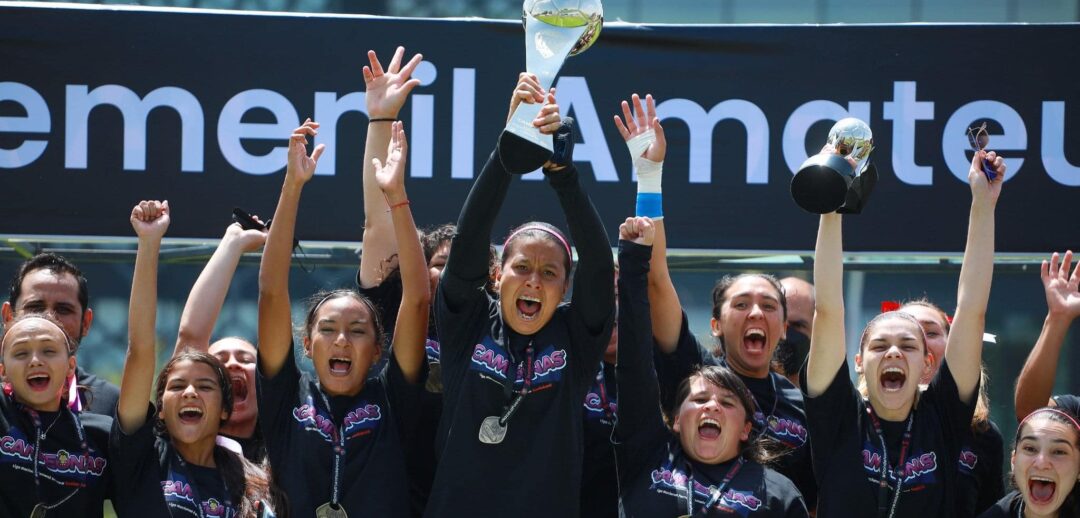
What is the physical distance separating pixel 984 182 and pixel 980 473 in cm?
82

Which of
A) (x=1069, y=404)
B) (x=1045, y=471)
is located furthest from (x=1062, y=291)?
(x=1045, y=471)

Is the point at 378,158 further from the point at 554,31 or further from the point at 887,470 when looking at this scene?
the point at 887,470

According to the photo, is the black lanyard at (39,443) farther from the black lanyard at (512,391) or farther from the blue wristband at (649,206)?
the blue wristband at (649,206)

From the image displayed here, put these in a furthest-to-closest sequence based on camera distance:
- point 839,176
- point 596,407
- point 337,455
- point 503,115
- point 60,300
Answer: point 503,115, point 60,300, point 596,407, point 337,455, point 839,176

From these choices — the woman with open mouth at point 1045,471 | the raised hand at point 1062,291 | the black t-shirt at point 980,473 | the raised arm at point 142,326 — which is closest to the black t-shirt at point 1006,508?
the woman with open mouth at point 1045,471

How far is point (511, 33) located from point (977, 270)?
1.94 meters

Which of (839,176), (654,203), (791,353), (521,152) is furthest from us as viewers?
(791,353)

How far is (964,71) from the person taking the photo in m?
4.66

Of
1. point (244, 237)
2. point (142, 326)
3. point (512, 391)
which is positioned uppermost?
point (244, 237)

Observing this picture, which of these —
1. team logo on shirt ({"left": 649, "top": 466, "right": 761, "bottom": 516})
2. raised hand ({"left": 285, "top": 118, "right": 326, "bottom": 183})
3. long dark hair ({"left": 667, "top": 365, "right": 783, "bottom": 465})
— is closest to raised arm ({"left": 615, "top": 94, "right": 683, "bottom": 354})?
long dark hair ({"left": 667, "top": 365, "right": 783, "bottom": 465})

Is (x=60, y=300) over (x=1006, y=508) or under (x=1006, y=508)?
over

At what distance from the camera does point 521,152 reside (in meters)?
2.81

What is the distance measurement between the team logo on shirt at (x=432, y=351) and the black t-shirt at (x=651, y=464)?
55cm

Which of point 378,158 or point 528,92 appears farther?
point 378,158
